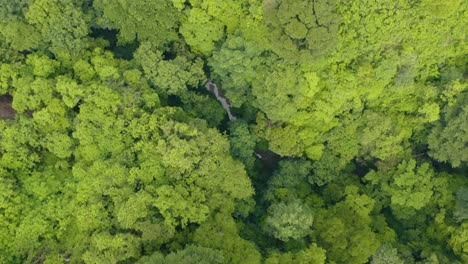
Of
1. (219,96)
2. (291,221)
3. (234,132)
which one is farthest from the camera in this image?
(219,96)

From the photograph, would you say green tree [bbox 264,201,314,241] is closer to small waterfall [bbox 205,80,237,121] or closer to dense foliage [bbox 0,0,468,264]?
dense foliage [bbox 0,0,468,264]

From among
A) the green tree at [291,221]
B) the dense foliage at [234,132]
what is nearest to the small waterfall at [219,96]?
the dense foliage at [234,132]

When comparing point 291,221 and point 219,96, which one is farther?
point 219,96

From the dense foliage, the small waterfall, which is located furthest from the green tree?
the small waterfall

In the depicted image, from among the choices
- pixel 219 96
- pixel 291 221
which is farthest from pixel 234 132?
pixel 291 221

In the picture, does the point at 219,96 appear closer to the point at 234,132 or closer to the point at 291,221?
the point at 234,132

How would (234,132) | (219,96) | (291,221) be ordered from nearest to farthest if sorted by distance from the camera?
(291,221), (234,132), (219,96)

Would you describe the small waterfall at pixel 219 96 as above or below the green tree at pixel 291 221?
above

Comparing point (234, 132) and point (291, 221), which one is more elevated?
point (234, 132)

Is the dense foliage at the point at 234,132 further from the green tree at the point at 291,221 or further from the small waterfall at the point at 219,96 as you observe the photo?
the small waterfall at the point at 219,96
